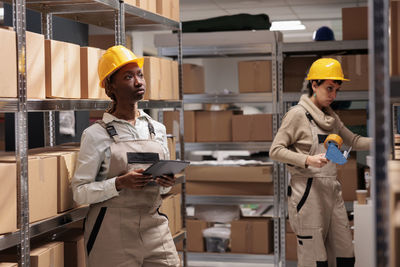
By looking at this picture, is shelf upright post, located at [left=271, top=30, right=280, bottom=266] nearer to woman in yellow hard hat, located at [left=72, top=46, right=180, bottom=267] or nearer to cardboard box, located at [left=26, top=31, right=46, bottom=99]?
woman in yellow hard hat, located at [left=72, top=46, right=180, bottom=267]

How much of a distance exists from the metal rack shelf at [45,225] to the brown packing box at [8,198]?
0.04 metres

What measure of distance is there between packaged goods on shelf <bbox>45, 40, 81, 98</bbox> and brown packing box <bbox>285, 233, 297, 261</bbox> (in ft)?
10.4

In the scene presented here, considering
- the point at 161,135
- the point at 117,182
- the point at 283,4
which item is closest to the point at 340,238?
the point at 161,135

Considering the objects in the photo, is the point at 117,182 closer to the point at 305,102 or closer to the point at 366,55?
the point at 305,102

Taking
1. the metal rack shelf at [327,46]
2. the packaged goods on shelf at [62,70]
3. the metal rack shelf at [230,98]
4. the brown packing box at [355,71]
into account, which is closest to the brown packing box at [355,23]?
the metal rack shelf at [327,46]

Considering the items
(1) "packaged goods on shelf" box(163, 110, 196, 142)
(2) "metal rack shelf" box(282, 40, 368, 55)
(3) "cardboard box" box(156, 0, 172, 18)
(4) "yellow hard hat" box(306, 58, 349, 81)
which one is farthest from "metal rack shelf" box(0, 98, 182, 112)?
(2) "metal rack shelf" box(282, 40, 368, 55)

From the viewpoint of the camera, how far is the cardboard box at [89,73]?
3.43 metres

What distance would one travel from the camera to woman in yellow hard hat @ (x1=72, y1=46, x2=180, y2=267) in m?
2.91

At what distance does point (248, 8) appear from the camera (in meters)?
8.21

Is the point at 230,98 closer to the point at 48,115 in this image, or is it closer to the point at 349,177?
the point at 349,177

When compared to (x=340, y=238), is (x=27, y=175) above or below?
above

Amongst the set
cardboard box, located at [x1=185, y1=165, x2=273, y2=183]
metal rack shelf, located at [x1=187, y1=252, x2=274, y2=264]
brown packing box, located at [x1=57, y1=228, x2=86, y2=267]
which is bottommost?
metal rack shelf, located at [x1=187, y1=252, x2=274, y2=264]

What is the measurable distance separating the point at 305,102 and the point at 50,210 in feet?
6.46

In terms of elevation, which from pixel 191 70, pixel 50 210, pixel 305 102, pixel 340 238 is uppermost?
pixel 191 70
